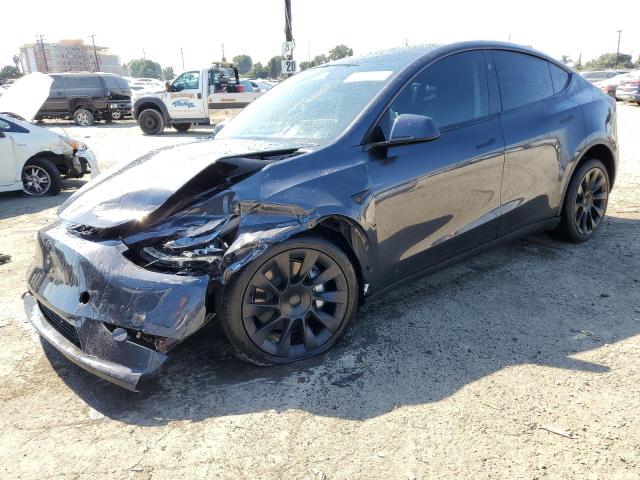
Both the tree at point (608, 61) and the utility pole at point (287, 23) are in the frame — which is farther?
the tree at point (608, 61)

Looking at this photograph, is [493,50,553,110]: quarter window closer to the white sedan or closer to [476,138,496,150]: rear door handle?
[476,138,496,150]: rear door handle

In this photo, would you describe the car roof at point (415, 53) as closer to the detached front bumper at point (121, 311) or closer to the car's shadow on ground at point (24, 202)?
the detached front bumper at point (121, 311)

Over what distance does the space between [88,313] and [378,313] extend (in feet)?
5.95

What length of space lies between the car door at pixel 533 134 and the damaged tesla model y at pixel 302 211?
0.6 inches

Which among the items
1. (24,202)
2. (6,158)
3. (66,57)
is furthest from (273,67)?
(24,202)

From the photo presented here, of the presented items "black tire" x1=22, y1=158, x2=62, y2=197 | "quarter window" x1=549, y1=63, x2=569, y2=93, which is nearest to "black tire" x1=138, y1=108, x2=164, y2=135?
"black tire" x1=22, y1=158, x2=62, y2=197

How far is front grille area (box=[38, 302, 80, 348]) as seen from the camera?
2.71 m

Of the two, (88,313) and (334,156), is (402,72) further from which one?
(88,313)

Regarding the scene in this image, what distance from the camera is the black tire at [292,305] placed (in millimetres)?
2656

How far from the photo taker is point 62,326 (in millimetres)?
2842

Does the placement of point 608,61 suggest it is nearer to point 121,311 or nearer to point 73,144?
point 73,144

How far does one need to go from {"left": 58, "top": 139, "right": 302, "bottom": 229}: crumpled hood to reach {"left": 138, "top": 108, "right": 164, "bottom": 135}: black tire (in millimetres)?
14424

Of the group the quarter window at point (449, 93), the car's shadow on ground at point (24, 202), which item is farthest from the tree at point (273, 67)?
the quarter window at point (449, 93)

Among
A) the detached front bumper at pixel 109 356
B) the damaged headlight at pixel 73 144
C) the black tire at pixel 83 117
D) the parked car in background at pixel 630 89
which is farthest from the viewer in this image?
the black tire at pixel 83 117
